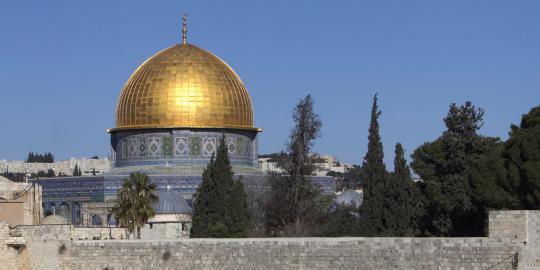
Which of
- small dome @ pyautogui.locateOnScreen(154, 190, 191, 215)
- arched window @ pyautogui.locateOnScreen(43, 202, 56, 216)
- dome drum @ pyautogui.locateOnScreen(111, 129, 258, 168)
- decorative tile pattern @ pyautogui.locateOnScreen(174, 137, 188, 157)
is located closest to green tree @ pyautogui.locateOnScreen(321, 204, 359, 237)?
small dome @ pyautogui.locateOnScreen(154, 190, 191, 215)

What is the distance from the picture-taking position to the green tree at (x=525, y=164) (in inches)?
932

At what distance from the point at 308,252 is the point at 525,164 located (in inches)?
181

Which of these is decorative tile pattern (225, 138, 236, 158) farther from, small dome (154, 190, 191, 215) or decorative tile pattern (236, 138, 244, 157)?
small dome (154, 190, 191, 215)

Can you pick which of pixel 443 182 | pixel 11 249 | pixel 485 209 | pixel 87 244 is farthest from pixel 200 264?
pixel 443 182

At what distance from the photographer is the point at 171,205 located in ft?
141

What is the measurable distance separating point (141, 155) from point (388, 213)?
2554 cm

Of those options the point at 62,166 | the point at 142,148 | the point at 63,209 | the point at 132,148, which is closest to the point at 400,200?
the point at 142,148

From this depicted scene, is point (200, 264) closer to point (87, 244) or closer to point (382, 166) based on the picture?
point (87, 244)

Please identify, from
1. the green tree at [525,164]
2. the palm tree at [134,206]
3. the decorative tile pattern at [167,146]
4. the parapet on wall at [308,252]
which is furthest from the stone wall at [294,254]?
the decorative tile pattern at [167,146]

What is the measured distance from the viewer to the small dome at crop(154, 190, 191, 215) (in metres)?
42.4

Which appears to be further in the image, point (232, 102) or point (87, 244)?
point (232, 102)

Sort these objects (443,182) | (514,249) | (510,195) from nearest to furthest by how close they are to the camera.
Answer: (514,249)
(510,195)
(443,182)

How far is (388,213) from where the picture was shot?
28078 mm

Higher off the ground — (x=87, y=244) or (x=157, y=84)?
(x=157, y=84)
